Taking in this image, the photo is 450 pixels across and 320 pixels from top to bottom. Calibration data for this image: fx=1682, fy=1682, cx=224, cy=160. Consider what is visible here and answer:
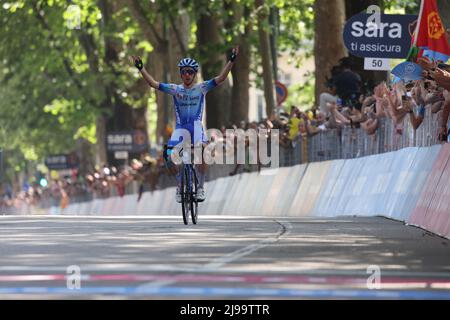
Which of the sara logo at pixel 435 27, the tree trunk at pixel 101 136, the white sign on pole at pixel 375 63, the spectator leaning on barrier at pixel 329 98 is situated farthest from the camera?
the tree trunk at pixel 101 136

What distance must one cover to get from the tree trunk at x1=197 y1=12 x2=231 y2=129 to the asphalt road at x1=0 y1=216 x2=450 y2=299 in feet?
92.6

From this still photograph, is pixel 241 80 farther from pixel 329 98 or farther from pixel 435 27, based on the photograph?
pixel 435 27

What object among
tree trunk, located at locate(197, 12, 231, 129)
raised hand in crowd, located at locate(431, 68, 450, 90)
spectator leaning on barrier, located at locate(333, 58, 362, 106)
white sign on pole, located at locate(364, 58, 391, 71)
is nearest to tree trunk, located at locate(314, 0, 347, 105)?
spectator leaning on barrier, located at locate(333, 58, 362, 106)

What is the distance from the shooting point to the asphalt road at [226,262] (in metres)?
11.0

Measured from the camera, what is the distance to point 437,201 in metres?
18.8

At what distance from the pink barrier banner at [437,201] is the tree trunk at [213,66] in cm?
2884

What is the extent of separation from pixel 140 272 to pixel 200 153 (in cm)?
1049

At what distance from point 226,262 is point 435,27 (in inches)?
449

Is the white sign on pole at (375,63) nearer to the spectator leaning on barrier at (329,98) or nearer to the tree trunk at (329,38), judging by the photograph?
the spectator leaning on barrier at (329,98)

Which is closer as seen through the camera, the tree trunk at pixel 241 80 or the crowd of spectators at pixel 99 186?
the tree trunk at pixel 241 80

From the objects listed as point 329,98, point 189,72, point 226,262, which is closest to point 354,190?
point 329,98

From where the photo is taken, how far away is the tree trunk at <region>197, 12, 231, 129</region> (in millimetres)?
49406

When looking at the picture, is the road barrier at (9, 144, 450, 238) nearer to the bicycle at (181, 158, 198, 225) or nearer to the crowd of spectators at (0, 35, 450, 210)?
the crowd of spectators at (0, 35, 450, 210)

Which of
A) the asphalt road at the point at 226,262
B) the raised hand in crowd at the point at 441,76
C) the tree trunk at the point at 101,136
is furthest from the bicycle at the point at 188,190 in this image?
the tree trunk at the point at 101,136
